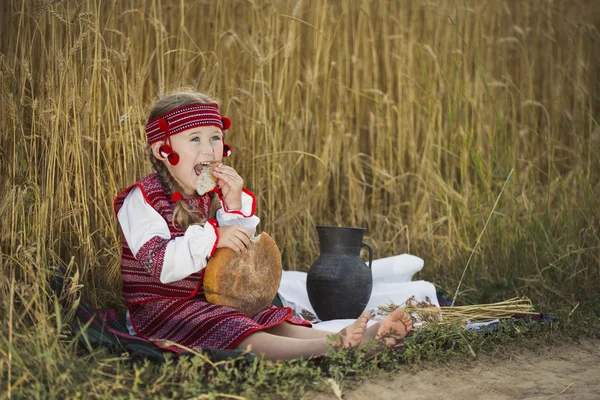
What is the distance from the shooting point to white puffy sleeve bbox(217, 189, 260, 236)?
2889 millimetres

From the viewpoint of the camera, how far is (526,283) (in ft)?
12.2

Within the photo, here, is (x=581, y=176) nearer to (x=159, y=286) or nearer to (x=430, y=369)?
(x=430, y=369)

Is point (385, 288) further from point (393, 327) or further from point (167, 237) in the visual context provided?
point (167, 237)

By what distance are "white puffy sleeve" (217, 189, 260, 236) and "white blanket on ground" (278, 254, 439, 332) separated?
0.56 metres

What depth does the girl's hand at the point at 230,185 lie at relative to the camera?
279 cm

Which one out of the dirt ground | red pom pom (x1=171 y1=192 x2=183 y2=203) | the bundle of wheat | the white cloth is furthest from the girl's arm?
the bundle of wheat

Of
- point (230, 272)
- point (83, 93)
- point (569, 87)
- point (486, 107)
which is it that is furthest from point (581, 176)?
point (83, 93)

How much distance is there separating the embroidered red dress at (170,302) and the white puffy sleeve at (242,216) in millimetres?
37

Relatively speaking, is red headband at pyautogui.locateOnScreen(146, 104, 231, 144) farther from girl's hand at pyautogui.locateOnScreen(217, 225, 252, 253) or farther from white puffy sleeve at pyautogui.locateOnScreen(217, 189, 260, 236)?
girl's hand at pyautogui.locateOnScreen(217, 225, 252, 253)

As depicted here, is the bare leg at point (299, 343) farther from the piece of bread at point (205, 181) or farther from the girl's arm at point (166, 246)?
the piece of bread at point (205, 181)

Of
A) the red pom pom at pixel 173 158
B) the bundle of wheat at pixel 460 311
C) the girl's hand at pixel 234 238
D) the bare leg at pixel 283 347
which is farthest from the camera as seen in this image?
the bundle of wheat at pixel 460 311

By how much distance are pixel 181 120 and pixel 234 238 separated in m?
0.48

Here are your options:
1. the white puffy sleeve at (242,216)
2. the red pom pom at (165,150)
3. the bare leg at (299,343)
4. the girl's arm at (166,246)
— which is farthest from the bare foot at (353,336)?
the red pom pom at (165,150)

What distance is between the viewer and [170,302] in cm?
274
